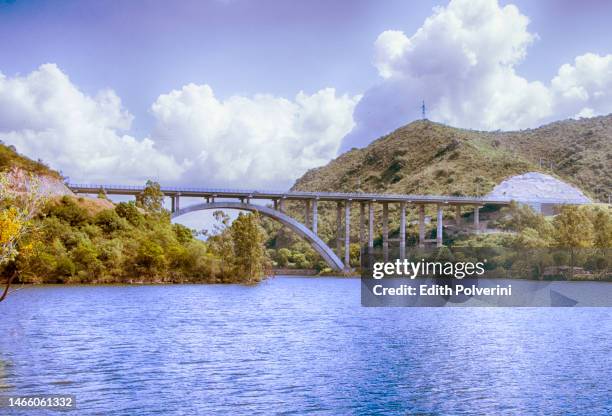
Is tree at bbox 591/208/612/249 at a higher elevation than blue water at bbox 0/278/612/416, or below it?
higher

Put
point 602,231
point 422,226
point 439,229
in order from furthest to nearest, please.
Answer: point 439,229 < point 422,226 < point 602,231

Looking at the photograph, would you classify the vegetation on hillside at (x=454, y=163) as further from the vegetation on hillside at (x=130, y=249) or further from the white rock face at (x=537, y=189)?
the vegetation on hillside at (x=130, y=249)

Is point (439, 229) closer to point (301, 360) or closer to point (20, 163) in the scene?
point (20, 163)

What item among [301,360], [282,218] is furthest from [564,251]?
[301,360]

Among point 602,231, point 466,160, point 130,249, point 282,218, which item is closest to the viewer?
point 130,249

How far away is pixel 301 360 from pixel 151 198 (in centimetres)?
6553

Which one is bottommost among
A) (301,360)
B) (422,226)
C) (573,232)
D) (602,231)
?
(301,360)

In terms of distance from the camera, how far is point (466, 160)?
157 m

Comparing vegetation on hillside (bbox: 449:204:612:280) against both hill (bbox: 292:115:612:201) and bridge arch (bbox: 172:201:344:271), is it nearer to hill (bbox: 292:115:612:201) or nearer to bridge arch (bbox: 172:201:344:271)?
bridge arch (bbox: 172:201:344:271)

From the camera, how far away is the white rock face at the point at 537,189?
132500 millimetres

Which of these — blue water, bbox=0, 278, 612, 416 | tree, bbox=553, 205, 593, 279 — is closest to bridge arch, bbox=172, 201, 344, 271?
tree, bbox=553, 205, 593, 279

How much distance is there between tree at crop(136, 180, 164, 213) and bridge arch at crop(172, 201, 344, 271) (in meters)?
2.14

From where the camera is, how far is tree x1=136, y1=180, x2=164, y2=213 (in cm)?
8969

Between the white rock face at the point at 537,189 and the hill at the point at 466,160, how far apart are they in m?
2.77
